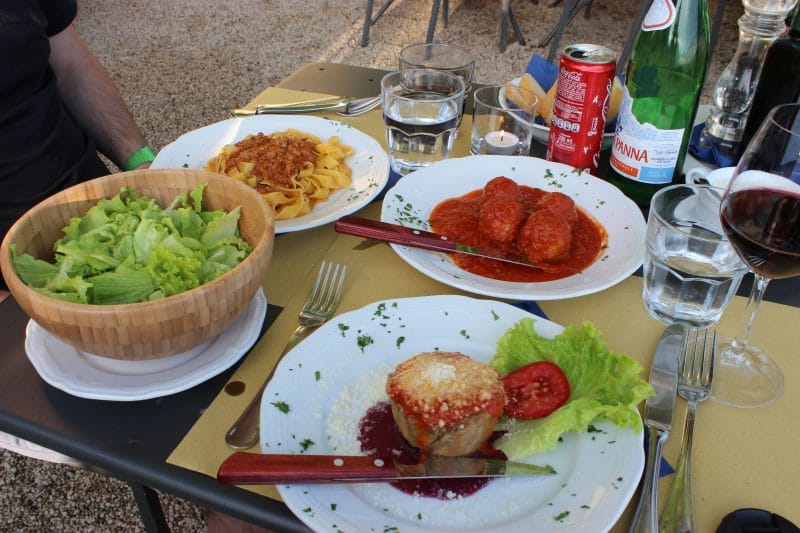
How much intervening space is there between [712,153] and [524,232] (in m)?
0.68

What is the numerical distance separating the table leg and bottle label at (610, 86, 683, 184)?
4.29ft

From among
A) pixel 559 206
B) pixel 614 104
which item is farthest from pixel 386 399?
pixel 614 104

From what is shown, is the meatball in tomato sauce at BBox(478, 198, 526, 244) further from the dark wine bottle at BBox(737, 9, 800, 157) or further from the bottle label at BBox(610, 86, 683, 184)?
the dark wine bottle at BBox(737, 9, 800, 157)

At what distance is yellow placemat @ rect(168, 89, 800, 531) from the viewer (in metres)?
0.92

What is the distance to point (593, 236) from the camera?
1422 millimetres

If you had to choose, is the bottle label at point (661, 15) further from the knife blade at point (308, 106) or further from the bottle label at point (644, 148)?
the knife blade at point (308, 106)

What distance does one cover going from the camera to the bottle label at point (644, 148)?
145 centimetres

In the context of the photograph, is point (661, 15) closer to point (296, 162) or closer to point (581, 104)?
point (581, 104)

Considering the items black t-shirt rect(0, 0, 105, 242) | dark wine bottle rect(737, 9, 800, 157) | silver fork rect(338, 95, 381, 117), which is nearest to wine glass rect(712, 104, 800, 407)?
dark wine bottle rect(737, 9, 800, 157)

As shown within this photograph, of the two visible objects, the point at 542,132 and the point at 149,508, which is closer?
the point at 149,508

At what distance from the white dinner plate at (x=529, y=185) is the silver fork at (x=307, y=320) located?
0.50 feet

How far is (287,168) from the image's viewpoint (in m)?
1.56

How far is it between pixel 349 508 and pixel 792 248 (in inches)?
30.5

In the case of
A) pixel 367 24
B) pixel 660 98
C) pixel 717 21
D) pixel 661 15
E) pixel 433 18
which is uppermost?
pixel 661 15
